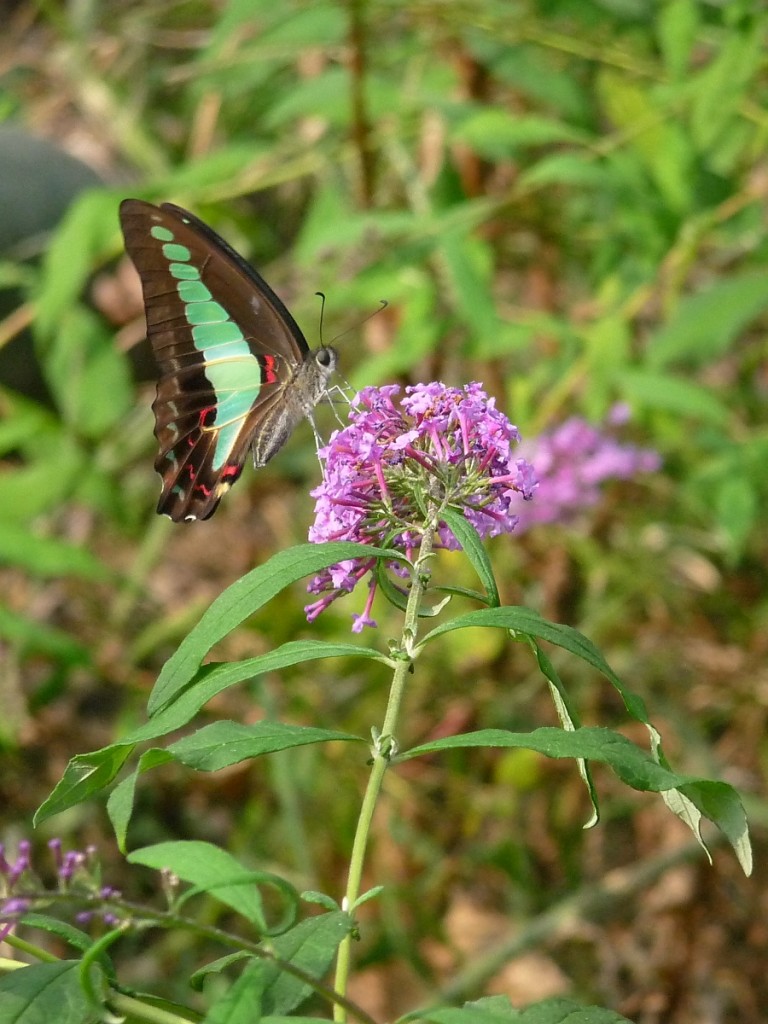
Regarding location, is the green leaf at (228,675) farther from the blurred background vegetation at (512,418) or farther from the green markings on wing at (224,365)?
the blurred background vegetation at (512,418)

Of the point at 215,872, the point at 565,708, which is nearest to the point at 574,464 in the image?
the point at 565,708

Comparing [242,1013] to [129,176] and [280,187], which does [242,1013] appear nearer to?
[280,187]

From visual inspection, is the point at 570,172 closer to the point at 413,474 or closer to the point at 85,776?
the point at 413,474

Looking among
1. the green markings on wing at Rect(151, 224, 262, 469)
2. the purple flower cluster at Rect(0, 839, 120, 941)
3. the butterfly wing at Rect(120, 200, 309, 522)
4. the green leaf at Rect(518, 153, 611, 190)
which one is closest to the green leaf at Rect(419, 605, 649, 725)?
the purple flower cluster at Rect(0, 839, 120, 941)

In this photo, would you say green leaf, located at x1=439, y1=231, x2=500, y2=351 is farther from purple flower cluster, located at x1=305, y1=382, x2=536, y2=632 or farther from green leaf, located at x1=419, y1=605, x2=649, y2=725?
green leaf, located at x1=419, y1=605, x2=649, y2=725

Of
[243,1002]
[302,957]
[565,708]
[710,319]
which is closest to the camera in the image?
[243,1002]

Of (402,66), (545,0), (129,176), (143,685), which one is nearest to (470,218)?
(545,0)

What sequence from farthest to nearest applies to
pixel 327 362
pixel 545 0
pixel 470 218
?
pixel 545 0 < pixel 470 218 < pixel 327 362
